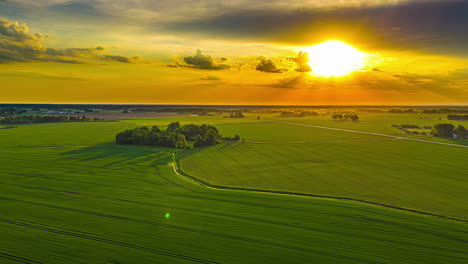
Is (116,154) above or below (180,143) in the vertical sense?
below

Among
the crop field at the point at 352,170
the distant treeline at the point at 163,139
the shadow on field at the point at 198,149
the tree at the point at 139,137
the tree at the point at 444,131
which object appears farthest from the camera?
the tree at the point at 444,131

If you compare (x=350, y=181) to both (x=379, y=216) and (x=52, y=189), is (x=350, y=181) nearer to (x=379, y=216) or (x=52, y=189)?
(x=379, y=216)

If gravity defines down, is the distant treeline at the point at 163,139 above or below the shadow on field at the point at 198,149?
above

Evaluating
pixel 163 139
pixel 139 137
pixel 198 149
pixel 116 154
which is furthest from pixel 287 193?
Answer: pixel 139 137

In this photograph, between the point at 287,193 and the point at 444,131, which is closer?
the point at 287,193

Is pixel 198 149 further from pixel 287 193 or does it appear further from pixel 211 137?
pixel 287 193

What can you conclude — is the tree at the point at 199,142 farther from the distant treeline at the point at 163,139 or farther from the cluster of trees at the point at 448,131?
the cluster of trees at the point at 448,131

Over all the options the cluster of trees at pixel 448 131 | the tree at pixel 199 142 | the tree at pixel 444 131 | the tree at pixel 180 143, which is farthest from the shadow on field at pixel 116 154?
the cluster of trees at pixel 448 131

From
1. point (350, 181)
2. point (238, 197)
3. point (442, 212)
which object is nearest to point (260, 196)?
point (238, 197)
